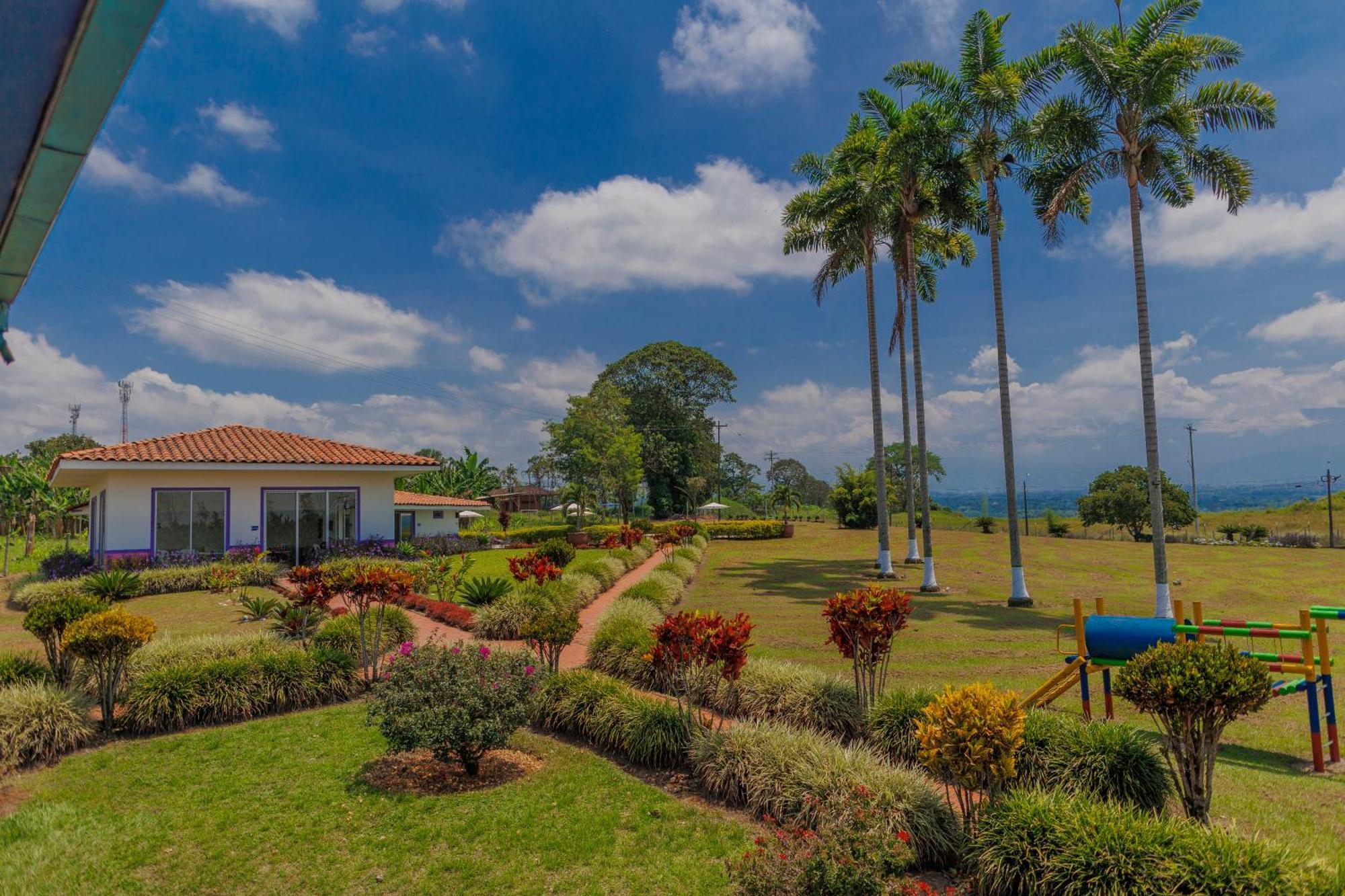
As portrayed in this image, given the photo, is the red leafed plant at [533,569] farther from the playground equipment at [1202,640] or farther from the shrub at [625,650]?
the playground equipment at [1202,640]

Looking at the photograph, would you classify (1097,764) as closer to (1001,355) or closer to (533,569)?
(533,569)

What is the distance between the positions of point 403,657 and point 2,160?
6.78m

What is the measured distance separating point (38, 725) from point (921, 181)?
2311 cm

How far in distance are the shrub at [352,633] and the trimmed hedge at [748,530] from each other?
3000cm

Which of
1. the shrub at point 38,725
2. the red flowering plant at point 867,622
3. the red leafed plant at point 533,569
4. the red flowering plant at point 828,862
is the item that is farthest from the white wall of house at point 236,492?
the red flowering plant at point 828,862

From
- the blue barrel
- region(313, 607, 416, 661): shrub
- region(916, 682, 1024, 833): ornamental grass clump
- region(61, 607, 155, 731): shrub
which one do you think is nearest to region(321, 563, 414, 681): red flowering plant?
region(313, 607, 416, 661): shrub

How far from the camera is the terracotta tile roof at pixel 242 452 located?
20.5 meters

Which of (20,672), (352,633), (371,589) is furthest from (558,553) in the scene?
(20,672)

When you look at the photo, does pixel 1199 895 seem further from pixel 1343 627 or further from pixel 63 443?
pixel 63 443

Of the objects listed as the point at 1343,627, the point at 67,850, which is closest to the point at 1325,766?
the point at 1343,627

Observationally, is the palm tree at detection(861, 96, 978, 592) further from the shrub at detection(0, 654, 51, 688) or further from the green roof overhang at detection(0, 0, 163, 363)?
the green roof overhang at detection(0, 0, 163, 363)

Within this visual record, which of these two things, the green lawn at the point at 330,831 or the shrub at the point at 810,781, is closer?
the green lawn at the point at 330,831

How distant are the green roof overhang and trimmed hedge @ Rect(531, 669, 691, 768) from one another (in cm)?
642

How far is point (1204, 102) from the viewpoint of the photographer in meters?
15.4
